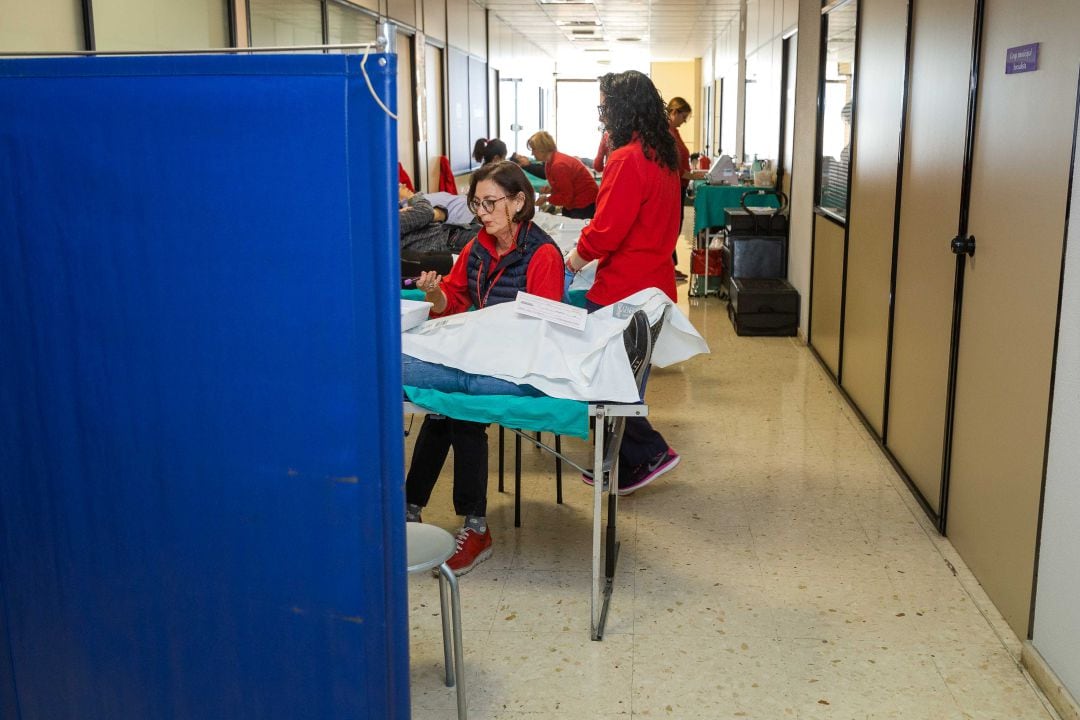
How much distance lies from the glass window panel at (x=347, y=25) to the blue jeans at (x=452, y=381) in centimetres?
442

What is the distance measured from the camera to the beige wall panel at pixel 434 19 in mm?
9016

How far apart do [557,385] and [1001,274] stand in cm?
127

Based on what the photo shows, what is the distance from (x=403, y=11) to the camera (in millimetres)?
8305

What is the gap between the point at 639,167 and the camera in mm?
3469

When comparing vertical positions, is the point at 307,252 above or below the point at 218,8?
below

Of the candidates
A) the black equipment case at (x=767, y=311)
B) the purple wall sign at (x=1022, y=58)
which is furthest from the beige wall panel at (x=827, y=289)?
the purple wall sign at (x=1022, y=58)

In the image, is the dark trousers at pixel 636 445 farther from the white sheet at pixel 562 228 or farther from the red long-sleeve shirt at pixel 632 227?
the white sheet at pixel 562 228

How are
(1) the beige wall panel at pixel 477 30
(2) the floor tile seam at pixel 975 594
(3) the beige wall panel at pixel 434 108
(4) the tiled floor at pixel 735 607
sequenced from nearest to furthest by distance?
(4) the tiled floor at pixel 735 607 < (2) the floor tile seam at pixel 975 594 < (3) the beige wall panel at pixel 434 108 < (1) the beige wall panel at pixel 477 30

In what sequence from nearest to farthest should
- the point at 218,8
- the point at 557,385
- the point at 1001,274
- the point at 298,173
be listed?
the point at 298,173 < the point at 557,385 < the point at 1001,274 < the point at 218,8

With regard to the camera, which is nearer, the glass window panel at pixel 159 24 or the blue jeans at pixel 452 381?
the blue jeans at pixel 452 381

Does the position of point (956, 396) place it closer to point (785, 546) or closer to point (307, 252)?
point (785, 546)

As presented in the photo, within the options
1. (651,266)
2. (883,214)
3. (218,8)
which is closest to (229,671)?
(651,266)

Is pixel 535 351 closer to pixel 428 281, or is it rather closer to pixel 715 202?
pixel 428 281

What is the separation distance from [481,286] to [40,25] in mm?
1829
